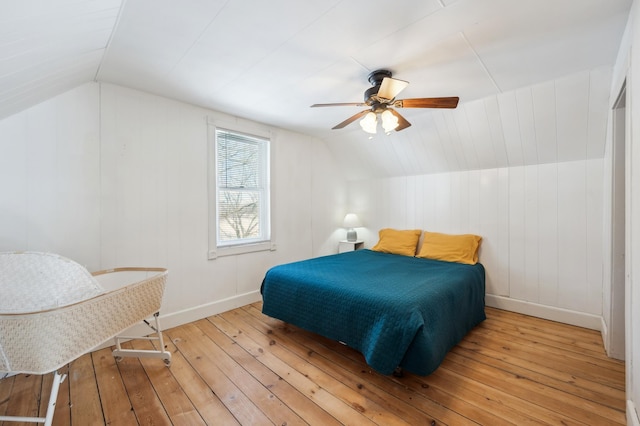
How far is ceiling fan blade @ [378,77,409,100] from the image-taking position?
6.35 ft

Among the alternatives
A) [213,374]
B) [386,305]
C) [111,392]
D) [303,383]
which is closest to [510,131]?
[386,305]

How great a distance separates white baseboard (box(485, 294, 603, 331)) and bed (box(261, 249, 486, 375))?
57 centimetres

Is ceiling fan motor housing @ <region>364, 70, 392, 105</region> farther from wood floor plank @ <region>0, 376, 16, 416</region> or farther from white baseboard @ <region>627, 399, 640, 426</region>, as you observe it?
wood floor plank @ <region>0, 376, 16, 416</region>

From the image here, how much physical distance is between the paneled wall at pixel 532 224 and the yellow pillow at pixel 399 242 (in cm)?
25

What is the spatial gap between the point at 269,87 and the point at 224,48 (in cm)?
65

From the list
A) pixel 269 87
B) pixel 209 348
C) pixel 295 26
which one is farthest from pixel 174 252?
pixel 295 26

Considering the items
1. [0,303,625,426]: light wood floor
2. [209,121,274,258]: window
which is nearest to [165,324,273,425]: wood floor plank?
[0,303,625,426]: light wood floor

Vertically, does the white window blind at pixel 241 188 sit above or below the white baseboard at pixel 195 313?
above

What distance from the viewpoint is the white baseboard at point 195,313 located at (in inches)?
104

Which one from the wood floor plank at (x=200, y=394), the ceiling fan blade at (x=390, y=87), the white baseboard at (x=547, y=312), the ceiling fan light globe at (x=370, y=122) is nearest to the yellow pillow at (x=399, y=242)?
the white baseboard at (x=547, y=312)

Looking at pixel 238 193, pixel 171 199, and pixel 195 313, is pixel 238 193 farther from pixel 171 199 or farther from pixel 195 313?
pixel 195 313

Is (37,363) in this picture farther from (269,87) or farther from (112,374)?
(269,87)

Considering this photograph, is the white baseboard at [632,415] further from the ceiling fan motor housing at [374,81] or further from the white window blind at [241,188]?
the white window blind at [241,188]

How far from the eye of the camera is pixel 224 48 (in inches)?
76.1
